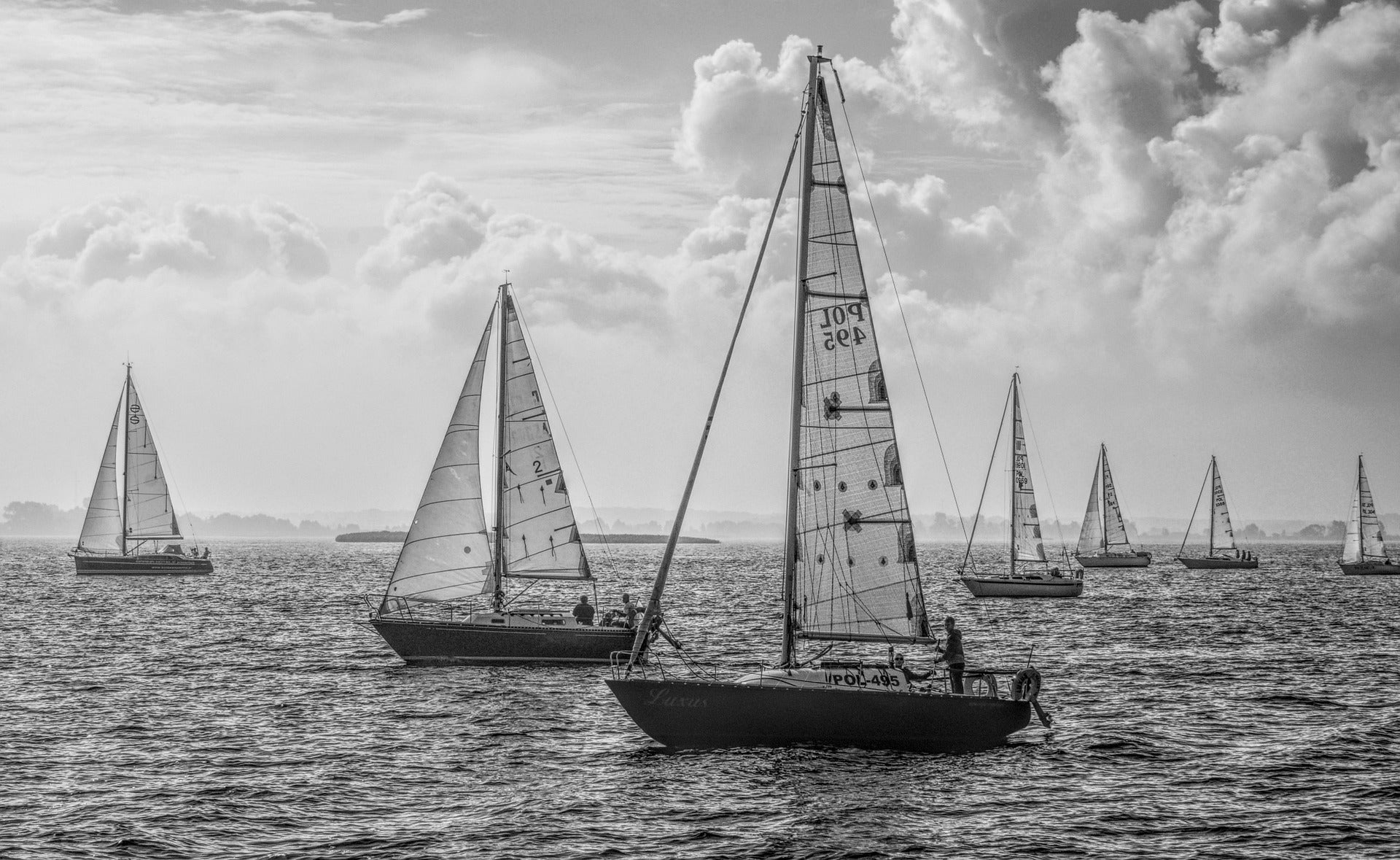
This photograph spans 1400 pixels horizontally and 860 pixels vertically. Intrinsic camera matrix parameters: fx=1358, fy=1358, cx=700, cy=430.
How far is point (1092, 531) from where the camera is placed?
Answer: 129500mm

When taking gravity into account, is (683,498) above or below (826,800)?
above

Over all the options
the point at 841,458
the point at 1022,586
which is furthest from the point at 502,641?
the point at 1022,586

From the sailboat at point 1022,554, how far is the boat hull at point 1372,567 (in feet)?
147

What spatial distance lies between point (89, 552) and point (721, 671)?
66985 millimetres

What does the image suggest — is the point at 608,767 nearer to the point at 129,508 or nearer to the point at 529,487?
the point at 529,487

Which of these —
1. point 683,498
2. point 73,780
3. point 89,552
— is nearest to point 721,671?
point 683,498

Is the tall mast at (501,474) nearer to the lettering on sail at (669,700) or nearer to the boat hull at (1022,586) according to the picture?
the lettering on sail at (669,700)

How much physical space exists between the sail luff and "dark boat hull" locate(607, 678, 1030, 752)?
72.5 metres

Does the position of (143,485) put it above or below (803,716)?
above

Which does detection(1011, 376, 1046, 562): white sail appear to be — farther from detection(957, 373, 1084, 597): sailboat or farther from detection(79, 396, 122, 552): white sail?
detection(79, 396, 122, 552): white sail

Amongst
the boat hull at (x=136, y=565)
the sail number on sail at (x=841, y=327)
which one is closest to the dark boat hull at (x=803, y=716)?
the sail number on sail at (x=841, y=327)

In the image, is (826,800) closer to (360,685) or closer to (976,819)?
(976,819)

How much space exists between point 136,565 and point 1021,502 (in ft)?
195

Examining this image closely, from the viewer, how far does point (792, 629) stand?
89.5 feet
